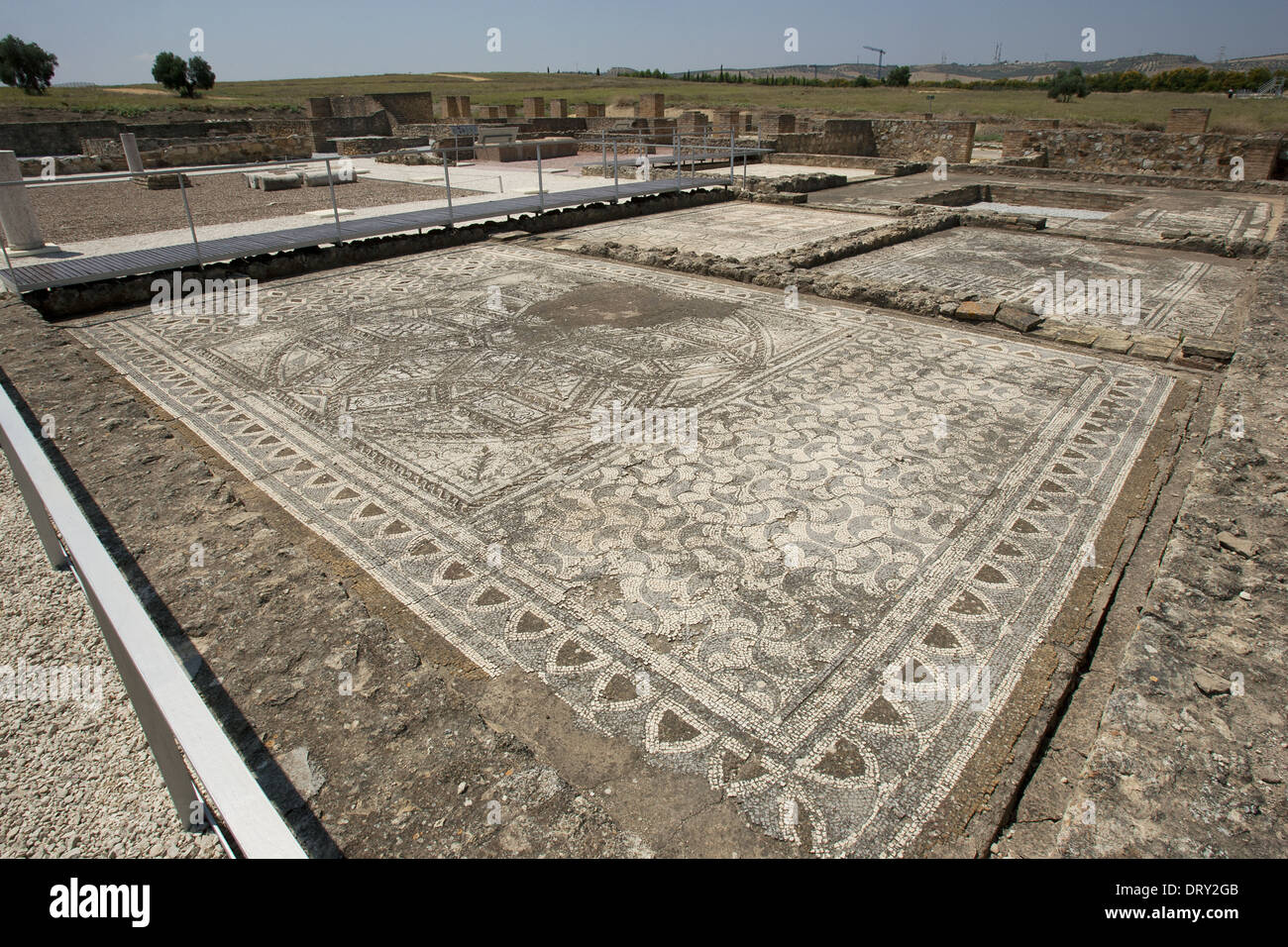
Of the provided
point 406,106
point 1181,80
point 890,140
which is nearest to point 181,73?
point 406,106

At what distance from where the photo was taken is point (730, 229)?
913 centimetres

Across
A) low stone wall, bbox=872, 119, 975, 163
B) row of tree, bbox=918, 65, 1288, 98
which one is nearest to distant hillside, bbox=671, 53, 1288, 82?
row of tree, bbox=918, 65, 1288, 98

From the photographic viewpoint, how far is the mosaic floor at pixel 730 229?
8164 millimetres

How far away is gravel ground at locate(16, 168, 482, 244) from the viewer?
938 cm

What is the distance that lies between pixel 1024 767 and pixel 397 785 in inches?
58.6

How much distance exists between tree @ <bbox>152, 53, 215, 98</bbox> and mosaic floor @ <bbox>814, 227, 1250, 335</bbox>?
5596 cm

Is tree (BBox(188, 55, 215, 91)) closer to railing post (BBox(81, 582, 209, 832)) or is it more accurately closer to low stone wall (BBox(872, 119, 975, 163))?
low stone wall (BBox(872, 119, 975, 163))

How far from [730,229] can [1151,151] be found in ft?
34.7

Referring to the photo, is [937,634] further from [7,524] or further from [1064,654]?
[7,524]

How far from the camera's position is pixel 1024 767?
1771 millimetres

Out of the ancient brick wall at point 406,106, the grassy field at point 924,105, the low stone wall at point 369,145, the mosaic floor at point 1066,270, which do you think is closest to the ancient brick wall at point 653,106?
the grassy field at point 924,105

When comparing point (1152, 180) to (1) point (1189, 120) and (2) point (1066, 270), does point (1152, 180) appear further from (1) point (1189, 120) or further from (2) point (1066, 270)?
(2) point (1066, 270)

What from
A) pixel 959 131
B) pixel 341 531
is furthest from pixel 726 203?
pixel 341 531

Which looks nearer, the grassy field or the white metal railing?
the white metal railing
